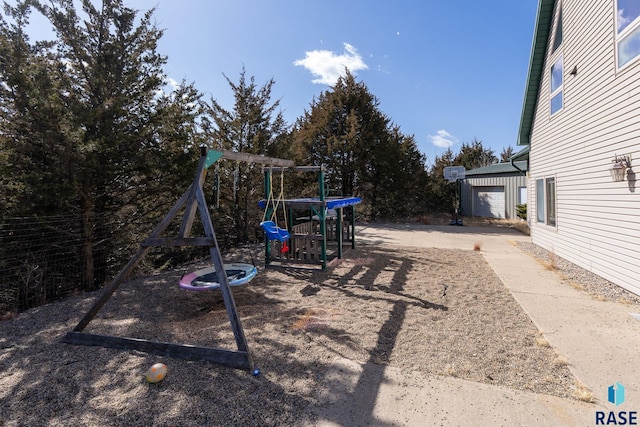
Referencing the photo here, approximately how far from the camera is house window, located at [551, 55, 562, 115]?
676 centimetres

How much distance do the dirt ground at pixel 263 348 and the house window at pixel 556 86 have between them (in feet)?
15.6

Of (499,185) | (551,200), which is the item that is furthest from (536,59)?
(499,185)

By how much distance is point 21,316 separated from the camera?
12.2 ft

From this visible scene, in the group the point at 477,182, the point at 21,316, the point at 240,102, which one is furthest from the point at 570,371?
the point at 477,182

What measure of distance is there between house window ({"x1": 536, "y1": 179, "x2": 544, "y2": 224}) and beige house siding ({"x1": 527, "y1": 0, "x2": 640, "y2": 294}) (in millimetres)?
774

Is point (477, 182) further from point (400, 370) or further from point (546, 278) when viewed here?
point (400, 370)

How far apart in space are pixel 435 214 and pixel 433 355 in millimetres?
17004

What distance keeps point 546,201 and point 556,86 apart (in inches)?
108

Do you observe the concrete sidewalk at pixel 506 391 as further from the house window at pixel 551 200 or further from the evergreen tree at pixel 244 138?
the evergreen tree at pixel 244 138

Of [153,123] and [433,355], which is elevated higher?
[153,123]

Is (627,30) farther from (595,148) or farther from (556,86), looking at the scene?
(556,86)

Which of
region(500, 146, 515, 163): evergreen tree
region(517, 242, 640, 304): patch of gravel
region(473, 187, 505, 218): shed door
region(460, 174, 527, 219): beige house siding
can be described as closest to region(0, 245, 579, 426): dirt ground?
region(517, 242, 640, 304): patch of gravel

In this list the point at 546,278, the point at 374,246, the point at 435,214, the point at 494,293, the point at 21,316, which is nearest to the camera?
the point at 21,316

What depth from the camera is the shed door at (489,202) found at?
16.2 metres
